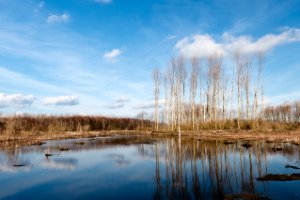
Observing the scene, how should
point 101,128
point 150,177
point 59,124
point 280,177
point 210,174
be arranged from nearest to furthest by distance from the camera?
1. point 280,177
2. point 150,177
3. point 210,174
4. point 59,124
5. point 101,128

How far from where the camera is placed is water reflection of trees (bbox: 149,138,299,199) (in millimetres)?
7473

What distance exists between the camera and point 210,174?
987 cm

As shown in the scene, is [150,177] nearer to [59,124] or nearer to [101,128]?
[59,124]

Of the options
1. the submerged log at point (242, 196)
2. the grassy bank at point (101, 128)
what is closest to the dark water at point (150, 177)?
the submerged log at point (242, 196)

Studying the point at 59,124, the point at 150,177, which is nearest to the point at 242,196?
the point at 150,177

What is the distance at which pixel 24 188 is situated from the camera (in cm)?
838

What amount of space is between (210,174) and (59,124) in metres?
31.3

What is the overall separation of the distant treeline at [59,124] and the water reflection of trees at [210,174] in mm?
19403

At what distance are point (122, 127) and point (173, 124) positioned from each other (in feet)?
44.8

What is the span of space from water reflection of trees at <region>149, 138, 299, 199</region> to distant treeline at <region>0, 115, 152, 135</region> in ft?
63.7

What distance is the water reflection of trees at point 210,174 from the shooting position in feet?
24.5

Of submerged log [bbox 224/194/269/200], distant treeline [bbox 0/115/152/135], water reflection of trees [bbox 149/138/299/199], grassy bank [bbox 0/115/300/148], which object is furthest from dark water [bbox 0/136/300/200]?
distant treeline [bbox 0/115/152/135]

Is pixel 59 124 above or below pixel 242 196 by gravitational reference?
above

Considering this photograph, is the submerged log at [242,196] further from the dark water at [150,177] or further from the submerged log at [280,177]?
the submerged log at [280,177]
